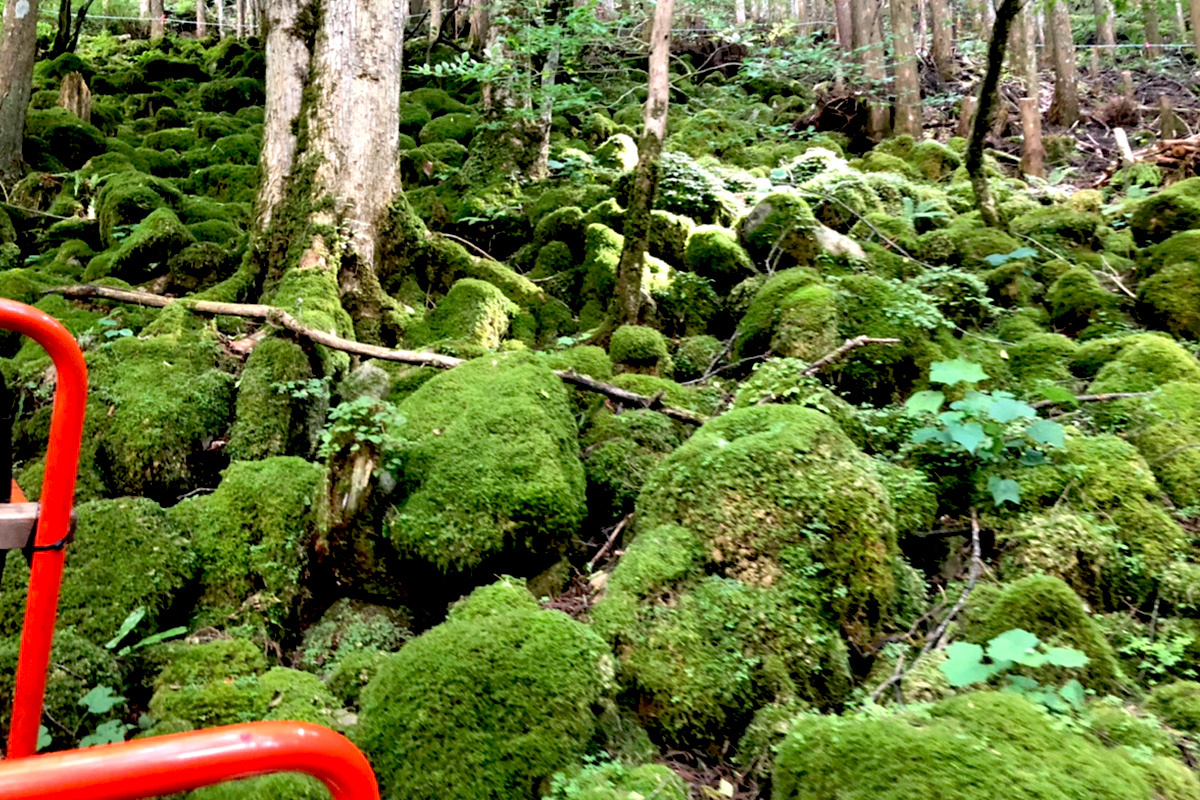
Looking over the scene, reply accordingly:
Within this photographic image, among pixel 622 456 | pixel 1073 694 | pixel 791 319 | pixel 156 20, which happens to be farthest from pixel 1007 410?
pixel 156 20

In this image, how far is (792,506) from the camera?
10.8ft

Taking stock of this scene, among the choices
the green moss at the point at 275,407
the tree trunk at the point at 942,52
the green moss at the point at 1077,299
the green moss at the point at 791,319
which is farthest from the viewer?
the tree trunk at the point at 942,52

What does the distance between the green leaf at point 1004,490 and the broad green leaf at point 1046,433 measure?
244mm

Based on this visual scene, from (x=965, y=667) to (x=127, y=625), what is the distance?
11.2 ft

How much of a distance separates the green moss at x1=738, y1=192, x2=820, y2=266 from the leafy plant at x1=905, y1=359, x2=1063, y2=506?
2.80 m

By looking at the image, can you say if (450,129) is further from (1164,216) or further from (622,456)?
(1164,216)

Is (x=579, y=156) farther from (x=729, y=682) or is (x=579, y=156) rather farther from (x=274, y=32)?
(x=729, y=682)

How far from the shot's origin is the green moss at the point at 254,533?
11.9ft

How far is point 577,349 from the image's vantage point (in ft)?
16.7

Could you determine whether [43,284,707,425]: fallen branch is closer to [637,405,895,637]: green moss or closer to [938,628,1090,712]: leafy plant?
[637,405,895,637]: green moss

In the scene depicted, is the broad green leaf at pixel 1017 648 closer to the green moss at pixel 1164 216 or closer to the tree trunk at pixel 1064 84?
the green moss at pixel 1164 216

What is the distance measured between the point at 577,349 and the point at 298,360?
5.90 feet

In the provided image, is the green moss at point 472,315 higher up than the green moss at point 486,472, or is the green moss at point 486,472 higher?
the green moss at point 472,315


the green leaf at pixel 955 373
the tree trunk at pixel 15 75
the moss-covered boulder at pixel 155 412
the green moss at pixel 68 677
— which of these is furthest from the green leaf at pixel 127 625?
the tree trunk at pixel 15 75
